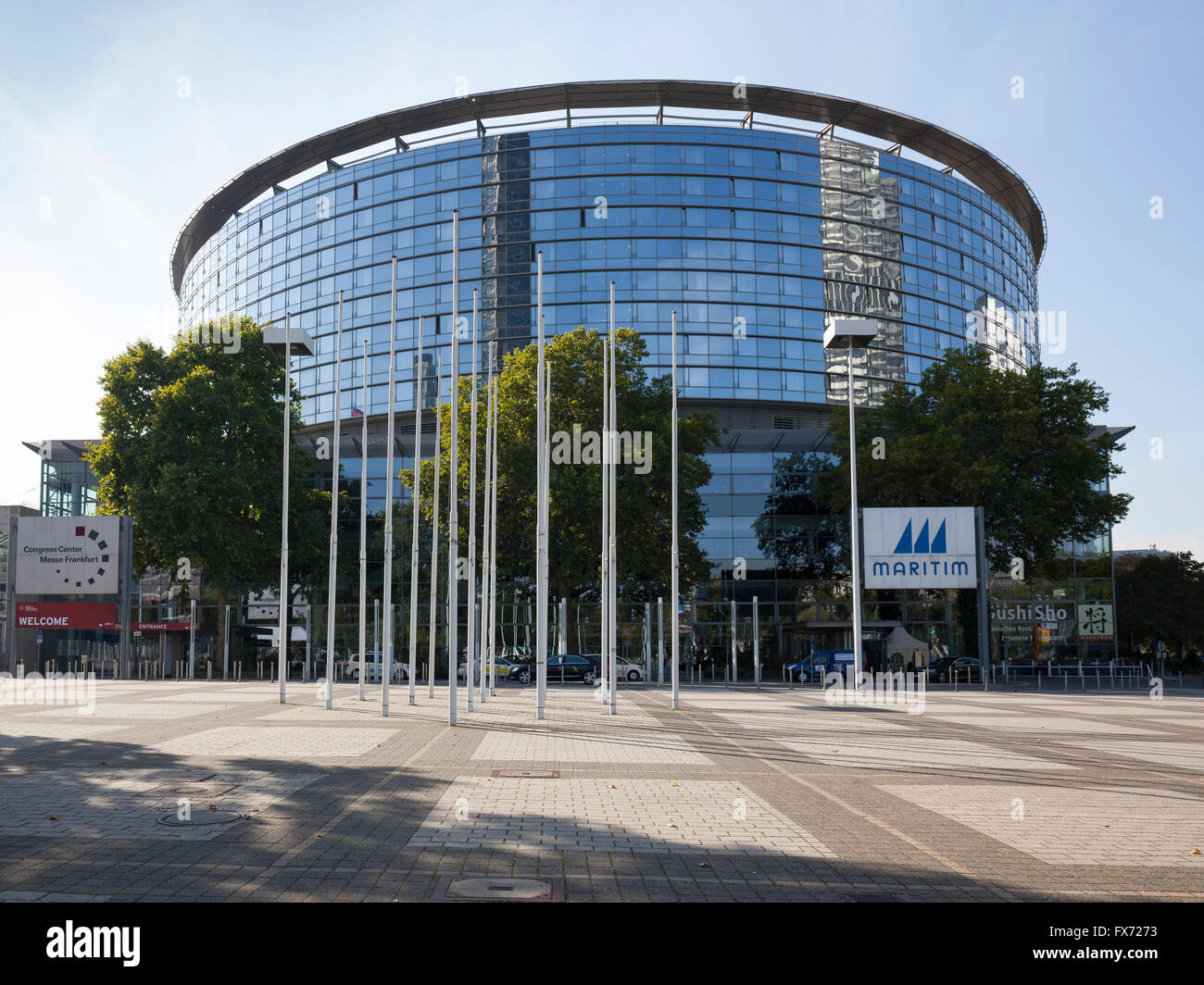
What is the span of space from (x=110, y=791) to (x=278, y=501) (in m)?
37.2

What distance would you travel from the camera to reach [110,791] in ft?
37.5

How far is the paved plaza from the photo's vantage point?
23.7 feet

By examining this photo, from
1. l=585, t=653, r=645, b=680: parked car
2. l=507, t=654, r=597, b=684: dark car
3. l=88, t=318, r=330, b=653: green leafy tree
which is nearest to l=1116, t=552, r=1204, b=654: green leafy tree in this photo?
l=585, t=653, r=645, b=680: parked car

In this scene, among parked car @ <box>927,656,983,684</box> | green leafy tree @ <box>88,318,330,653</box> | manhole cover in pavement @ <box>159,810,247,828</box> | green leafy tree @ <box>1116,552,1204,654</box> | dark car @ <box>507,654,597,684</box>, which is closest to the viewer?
manhole cover in pavement @ <box>159,810,247,828</box>

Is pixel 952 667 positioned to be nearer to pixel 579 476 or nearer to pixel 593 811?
pixel 579 476

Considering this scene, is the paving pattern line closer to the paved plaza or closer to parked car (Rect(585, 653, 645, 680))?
the paved plaza

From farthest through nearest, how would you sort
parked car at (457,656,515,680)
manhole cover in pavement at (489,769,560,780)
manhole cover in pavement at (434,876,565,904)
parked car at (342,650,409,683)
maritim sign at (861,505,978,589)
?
parked car at (457,656,515,680) < parked car at (342,650,409,683) < maritim sign at (861,505,978,589) < manhole cover in pavement at (489,769,560,780) < manhole cover in pavement at (434,876,565,904)

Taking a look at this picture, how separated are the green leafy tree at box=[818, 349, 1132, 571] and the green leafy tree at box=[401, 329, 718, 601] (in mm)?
9471

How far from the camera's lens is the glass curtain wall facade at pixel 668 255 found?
230ft

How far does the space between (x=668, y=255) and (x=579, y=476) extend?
32172 millimetres

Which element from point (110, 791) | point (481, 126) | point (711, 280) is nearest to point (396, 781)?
point (110, 791)
